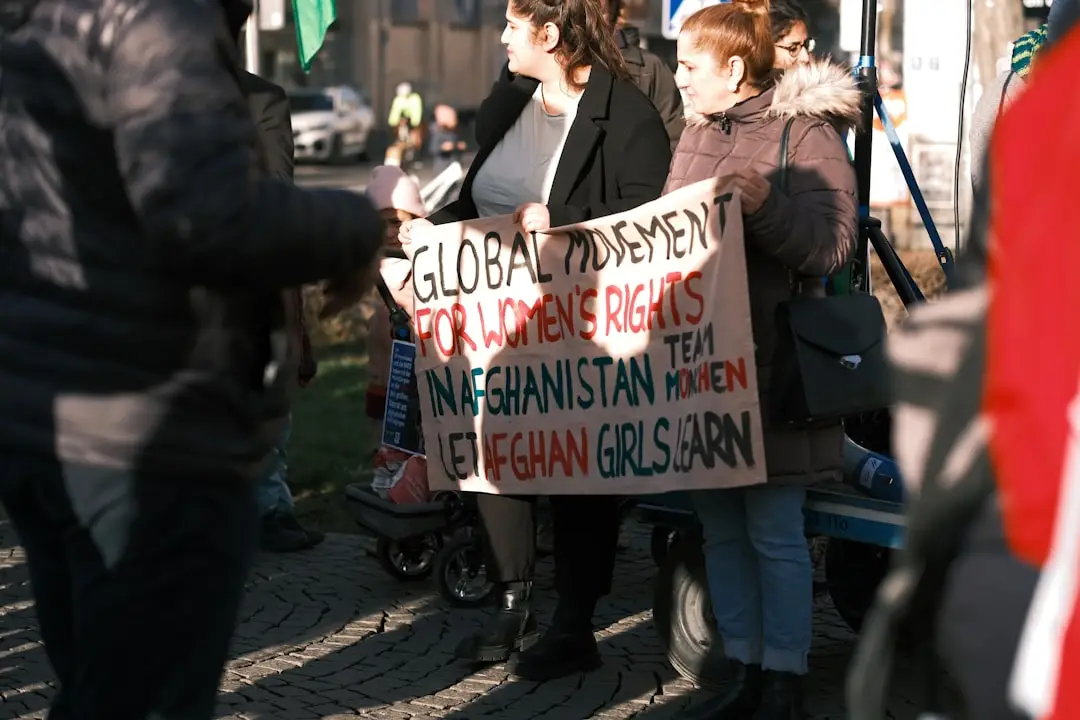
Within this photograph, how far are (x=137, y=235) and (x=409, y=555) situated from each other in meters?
4.19

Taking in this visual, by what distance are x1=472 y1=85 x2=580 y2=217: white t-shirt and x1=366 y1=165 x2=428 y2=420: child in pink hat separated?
225 millimetres

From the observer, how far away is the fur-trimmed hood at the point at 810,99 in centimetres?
445

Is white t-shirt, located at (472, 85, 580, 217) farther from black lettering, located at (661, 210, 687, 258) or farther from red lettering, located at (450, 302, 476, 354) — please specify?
black lettering, located at (661, 210, 687, 258)

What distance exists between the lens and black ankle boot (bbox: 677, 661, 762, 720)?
4.67 meters

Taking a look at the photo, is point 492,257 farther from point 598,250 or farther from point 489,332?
point 598,250

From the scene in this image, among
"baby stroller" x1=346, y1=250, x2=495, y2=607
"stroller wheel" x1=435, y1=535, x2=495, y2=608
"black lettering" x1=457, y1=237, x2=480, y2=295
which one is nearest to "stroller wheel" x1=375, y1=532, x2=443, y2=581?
"baby stroller" x1=346, y1=250, x2=495, y2=607

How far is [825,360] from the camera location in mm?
4391

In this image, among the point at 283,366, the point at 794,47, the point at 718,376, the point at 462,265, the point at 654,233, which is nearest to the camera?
the point at 283,366

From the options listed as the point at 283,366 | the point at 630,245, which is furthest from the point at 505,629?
the point at 283,366

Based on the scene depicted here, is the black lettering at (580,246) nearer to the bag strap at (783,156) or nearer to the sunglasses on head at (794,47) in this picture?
the bag strap at (783,156)

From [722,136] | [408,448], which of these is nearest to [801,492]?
[722,136]

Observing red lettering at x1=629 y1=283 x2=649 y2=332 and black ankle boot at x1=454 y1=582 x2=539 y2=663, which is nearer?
red lettering at x1=629 y1=283 x2=649 y2=332

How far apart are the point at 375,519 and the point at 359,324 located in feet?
22.4

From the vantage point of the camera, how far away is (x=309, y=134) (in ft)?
131
